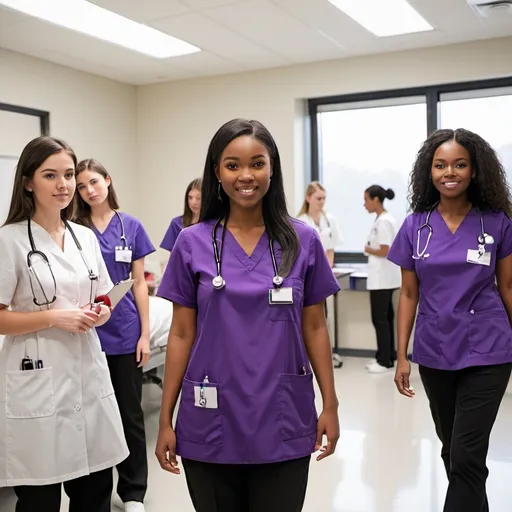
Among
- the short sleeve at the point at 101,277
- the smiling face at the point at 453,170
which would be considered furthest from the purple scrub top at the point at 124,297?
the smiling face at the point at 453,170

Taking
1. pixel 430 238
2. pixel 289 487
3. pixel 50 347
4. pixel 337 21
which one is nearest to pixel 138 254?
pixel 50 347

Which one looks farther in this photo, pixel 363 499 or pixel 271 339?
pixel 363 499

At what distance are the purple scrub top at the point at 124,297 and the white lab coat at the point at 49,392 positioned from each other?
577 millimetres

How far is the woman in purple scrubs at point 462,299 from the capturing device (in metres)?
1.97

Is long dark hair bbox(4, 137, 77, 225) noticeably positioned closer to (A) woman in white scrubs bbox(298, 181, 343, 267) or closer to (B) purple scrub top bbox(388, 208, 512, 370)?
(B) purple scrub top bbox(388, 208, 512, 370)

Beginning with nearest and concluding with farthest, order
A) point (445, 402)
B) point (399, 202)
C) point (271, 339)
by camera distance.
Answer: point (271, 339)
point (445, 402)
point (399, 202)

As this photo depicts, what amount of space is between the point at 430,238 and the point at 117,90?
177 inches

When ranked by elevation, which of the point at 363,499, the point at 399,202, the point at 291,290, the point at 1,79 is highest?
the point at 1,79

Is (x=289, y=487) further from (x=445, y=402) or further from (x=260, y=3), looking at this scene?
(x=260, y=3)

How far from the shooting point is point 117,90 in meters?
5.89

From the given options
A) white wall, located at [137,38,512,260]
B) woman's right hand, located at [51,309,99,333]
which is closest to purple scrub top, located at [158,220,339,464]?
woman's right hand, located at [51,309,99,333]

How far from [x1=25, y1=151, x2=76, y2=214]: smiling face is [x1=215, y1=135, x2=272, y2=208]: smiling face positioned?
26.0 inches

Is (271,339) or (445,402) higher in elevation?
(271,339)

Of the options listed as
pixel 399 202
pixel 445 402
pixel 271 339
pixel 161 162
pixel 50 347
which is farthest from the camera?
pixel 161 162
